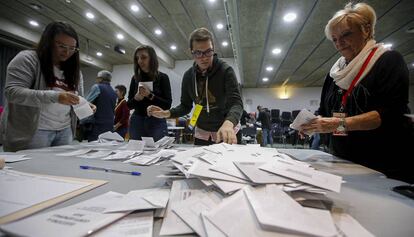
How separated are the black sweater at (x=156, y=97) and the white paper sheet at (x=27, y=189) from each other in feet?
3.75

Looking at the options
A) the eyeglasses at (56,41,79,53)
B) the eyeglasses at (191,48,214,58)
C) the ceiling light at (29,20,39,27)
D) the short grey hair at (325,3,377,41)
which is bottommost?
the eyeglasses at (56,41,79,53)

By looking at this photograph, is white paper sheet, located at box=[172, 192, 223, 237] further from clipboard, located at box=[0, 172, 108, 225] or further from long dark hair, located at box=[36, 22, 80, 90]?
long dark hair, located at box=[36, 22, 80, 90]

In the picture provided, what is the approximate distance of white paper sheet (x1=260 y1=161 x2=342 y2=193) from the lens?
1.48 feet

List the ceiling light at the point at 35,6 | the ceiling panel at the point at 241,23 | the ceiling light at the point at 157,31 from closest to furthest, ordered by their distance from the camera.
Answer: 1. the ceiling panel at the point at 241,23
2. the ceiling light at the point at 35,6
3. the ceiling light at the point at 157,31

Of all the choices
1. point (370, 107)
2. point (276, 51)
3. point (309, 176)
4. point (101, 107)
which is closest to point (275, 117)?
point (276, 51)

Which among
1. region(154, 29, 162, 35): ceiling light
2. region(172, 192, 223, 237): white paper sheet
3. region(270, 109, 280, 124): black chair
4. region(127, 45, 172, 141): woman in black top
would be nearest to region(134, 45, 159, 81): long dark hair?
region(127, 45, 172, 141): woman in black top

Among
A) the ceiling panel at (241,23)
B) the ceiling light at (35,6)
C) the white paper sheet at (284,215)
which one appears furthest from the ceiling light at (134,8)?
the white paper sheet at (284,215)

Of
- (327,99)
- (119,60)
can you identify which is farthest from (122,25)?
(327,99)

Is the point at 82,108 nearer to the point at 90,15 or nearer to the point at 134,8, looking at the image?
the point at 134,8

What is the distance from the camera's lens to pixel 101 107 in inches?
106

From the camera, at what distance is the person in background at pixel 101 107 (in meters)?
2.69

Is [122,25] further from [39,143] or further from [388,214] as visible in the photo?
[388,214]

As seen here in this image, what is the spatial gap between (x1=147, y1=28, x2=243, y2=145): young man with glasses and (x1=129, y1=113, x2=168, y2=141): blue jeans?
223 millimetres

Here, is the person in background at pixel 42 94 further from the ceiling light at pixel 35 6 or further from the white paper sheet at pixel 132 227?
the ceiling light at pixel 35 6
